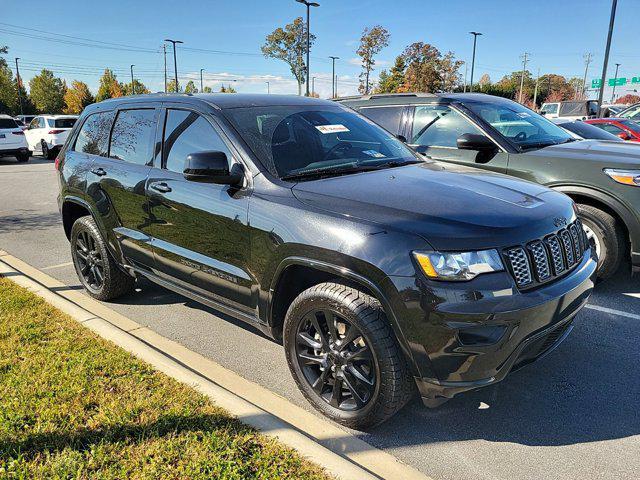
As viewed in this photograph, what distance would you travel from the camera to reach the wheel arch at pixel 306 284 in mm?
2477

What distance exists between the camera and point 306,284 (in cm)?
307

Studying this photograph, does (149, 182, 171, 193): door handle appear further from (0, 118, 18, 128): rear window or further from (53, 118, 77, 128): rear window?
(53, 118, 77, 128): rear window

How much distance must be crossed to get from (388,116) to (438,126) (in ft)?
2.21

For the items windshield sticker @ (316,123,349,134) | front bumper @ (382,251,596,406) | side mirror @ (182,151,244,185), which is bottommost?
front bumper @ (382,251,596,406)

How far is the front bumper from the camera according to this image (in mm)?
2328

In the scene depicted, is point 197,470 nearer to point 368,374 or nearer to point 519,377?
point 368,374

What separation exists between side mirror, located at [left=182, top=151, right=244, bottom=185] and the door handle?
1.75 feet

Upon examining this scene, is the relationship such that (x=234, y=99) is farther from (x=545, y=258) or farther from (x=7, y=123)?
(x=7, y=123)

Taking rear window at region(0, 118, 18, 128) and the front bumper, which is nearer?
the front bumper

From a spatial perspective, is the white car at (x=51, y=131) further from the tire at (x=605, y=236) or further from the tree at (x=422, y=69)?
the tree at (x=422, y=69)

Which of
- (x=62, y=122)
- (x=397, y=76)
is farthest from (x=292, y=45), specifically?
(x=62, y=122)

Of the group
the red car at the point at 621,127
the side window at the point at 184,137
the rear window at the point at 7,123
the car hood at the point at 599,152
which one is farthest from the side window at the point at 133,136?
the rear window at the point at 7,123

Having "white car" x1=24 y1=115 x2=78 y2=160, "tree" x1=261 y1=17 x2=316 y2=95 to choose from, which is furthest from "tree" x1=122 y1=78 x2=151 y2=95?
"white car" x1=24 y1=115 x2=78 y2=160

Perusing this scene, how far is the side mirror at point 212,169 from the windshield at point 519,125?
132 inches
